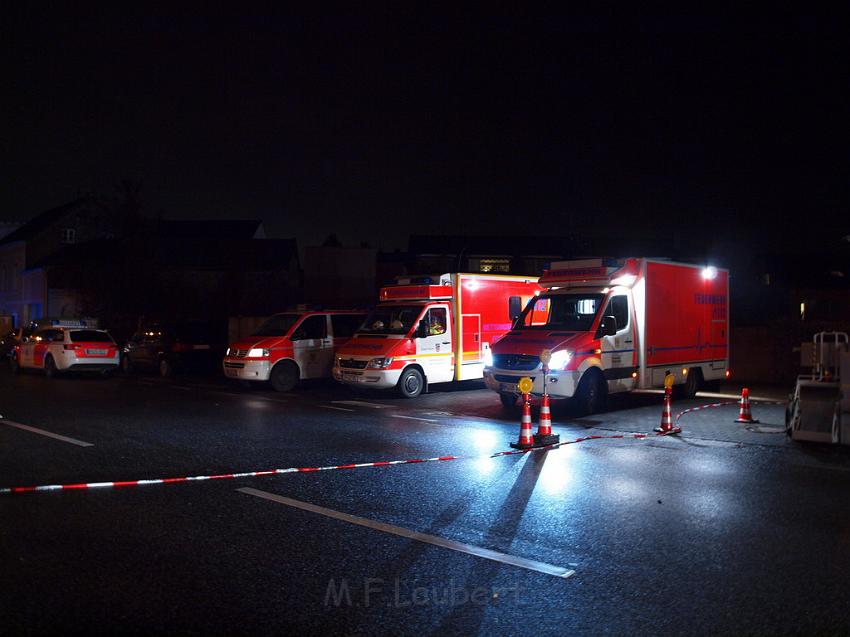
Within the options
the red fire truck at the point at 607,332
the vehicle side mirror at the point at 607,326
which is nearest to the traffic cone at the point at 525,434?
the red fire truck at the point at 607,332

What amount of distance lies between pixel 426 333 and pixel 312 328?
3490mm

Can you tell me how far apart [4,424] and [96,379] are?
458 inches

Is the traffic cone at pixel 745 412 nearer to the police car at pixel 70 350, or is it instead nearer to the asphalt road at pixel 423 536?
the asphalt road at pixel 423 536

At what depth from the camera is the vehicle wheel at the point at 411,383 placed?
17.5 meters

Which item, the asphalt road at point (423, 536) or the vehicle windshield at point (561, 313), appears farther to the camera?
the vehicle windshield at point (561, 313)

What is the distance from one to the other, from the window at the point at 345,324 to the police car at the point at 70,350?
8.21 metres

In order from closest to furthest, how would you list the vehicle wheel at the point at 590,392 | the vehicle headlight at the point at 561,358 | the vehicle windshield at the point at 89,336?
the vehicle headlight at the point at 561,358, the vehicle wheel at the point at 590,392, the vehicle windshield at the point at 89,336

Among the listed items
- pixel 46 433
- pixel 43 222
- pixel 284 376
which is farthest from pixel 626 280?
pixel 43 222

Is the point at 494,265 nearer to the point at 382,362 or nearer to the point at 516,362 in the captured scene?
the point at 382,362

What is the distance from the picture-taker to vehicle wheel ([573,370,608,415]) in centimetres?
1403

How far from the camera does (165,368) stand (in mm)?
24609

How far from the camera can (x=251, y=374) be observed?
62.5 feet

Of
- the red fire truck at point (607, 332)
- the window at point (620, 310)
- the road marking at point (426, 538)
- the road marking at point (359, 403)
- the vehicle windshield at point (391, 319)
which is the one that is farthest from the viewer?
the vehicle windshield at point (391, 319)

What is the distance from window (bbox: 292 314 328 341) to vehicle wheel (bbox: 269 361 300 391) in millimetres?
711
